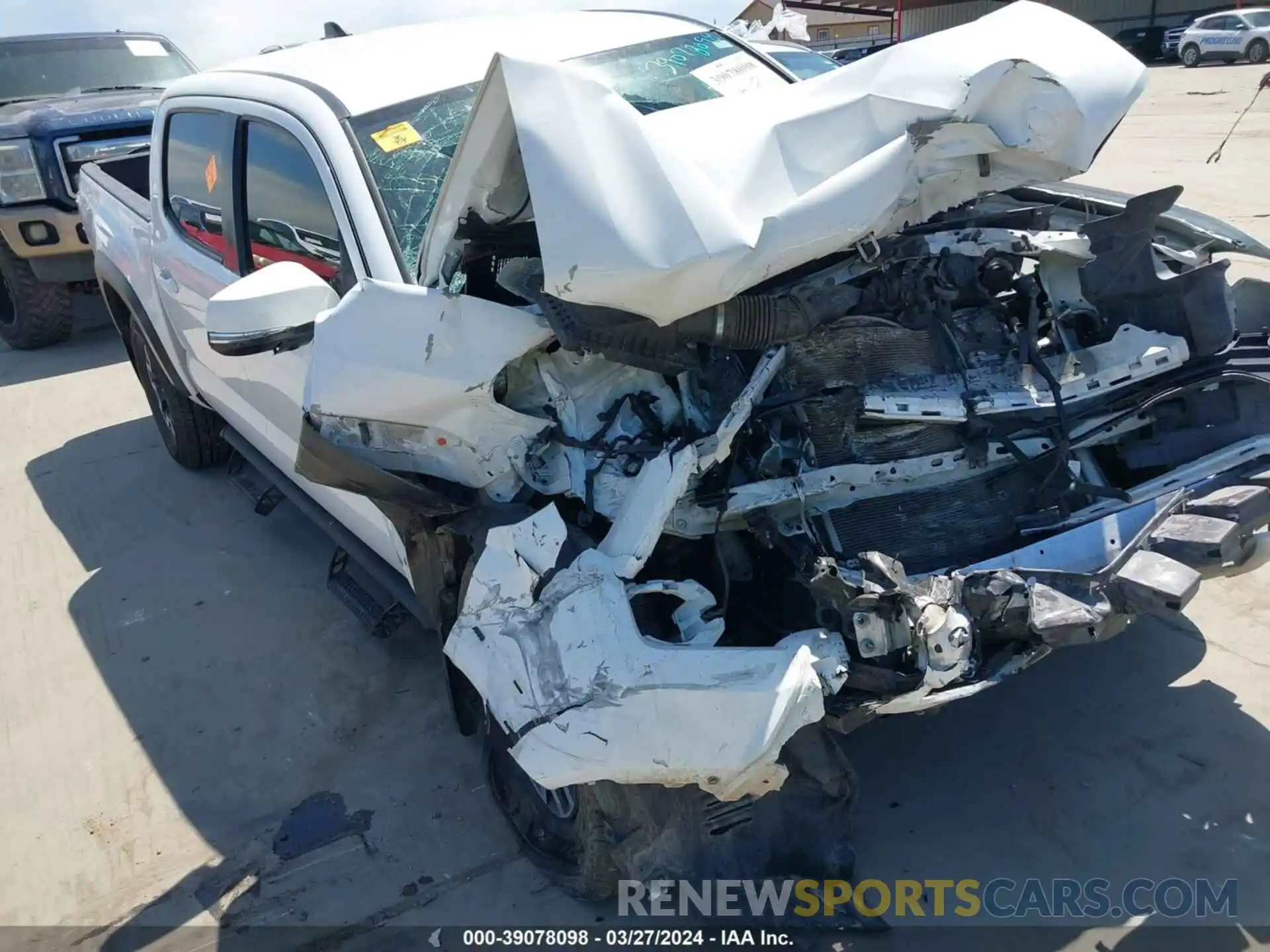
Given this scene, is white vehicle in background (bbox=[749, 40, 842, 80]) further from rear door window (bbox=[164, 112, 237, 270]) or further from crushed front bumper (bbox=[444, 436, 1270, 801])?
crushed front bumper (bbox=[444, 436, 1270, 801])

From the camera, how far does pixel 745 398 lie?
7.78ft

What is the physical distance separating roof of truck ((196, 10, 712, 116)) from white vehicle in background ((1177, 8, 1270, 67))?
24.6m

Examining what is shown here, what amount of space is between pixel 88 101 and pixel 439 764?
700 centimetres

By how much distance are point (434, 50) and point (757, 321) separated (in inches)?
67.8

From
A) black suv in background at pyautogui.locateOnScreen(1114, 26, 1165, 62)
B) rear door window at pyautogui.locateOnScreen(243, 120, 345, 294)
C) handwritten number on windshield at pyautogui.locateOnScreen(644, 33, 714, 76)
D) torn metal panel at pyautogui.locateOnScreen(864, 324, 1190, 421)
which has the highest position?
handwritten number on windshield at pyautogui.locateOnScreen(644, 33, 714, 76)

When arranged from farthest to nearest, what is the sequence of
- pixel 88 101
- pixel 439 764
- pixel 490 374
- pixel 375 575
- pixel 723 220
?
pixel 88 101, pixel 375 575, pixel 439 764, pixel 490 374, pixel 723 220

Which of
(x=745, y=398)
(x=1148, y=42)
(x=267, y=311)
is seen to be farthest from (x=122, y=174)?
(x=1148, y=42)

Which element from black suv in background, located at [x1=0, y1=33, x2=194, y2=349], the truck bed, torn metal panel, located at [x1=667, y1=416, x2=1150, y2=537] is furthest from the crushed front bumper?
black suv in background, located at [x1=0, y1=33, x2=194, y2=349]

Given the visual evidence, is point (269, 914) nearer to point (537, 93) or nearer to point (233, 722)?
point (233, 722)

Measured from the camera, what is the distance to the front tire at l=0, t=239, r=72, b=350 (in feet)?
25.7

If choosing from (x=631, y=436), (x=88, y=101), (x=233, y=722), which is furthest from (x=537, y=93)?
(x=88, y=101)

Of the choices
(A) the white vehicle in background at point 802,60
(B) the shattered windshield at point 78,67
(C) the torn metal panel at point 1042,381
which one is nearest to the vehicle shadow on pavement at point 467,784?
(C) the torn metal panel at point 1042,381

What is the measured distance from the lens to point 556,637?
84.8 inches

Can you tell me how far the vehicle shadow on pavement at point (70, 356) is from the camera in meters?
7.60
